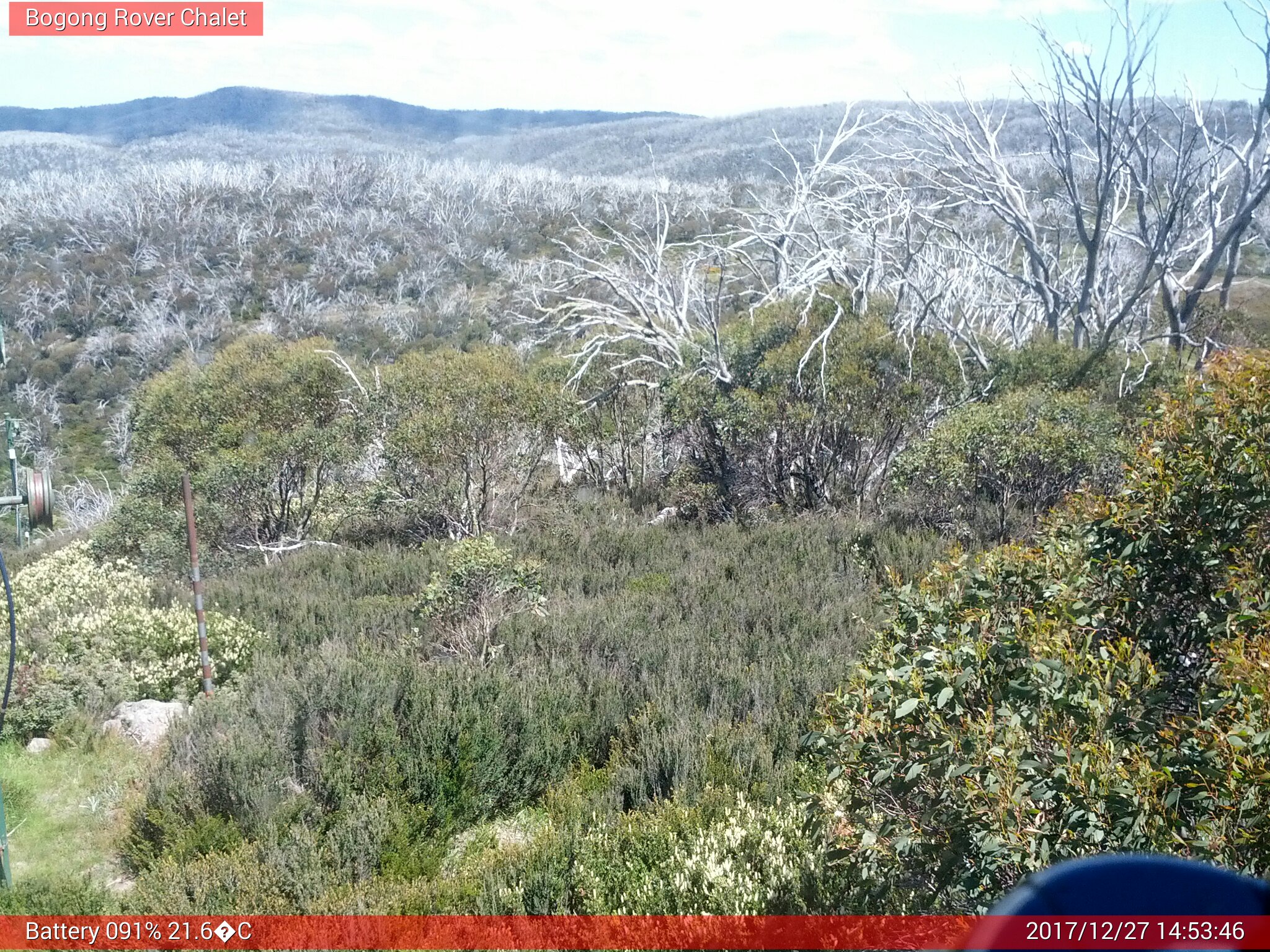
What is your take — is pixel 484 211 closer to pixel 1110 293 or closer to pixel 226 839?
pixel 1110 293

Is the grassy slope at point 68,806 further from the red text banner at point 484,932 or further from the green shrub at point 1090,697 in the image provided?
the green shrub at point 1090,697

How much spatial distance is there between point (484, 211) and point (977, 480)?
44.7 m

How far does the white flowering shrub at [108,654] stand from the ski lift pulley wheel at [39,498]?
278 cm

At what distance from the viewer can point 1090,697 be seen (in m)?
2.50

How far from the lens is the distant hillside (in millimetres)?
86375

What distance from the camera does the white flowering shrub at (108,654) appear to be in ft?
21.3

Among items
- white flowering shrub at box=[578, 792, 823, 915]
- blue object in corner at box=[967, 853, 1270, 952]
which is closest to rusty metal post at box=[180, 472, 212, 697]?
white flowering shrub at box=[578, 792, 823, 915]

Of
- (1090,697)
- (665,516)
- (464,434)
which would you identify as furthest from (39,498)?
(665,516)

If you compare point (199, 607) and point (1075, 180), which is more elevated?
point (1075, 180)

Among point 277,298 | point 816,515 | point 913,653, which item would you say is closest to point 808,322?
point 816,515

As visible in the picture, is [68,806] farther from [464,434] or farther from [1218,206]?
[1218,206]

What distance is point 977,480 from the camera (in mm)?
9758

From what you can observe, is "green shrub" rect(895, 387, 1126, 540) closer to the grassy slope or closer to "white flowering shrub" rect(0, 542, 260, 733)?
"white flowering shrub" rect(0, 542, 260, 733)

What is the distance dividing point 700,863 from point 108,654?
5408mm
